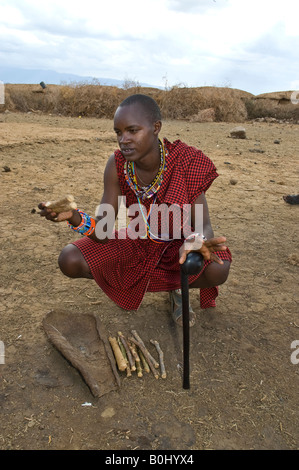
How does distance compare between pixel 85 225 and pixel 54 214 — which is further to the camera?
pixel 85 225

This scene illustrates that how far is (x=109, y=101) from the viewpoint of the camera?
1256cm

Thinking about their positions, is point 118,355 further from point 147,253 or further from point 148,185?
point 148,185

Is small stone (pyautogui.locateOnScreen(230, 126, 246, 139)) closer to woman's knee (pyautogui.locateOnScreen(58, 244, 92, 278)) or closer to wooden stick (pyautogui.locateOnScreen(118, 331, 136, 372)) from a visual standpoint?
woman's knee (pyautogui.locateOnScreen(58, 244, 92, 278))

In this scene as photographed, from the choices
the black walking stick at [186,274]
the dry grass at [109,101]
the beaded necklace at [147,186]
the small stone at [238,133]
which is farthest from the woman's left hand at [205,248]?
the dry grass at [109,101]

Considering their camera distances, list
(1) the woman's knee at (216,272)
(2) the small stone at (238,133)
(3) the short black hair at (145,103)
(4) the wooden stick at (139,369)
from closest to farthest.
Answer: (4) the wooden stick at (139,369)
(3) the short black hair at (145,103)
(1) the woman's knee at (216,272)
(2) the small stone at (238,133)

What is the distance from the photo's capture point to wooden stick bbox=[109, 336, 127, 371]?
2.10 metres

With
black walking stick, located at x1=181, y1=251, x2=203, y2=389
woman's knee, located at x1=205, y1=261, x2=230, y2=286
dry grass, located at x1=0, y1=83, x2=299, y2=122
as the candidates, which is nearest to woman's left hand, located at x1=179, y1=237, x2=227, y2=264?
black walking stick, located at x1=181, y1=251, x2=203, y2=389

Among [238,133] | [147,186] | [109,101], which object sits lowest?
[147,186]

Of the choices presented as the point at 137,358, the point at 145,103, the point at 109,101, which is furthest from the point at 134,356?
the point at 109,101

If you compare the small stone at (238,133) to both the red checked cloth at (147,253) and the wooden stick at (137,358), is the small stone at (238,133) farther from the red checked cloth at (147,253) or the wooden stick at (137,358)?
the wooden stick at (137,358)

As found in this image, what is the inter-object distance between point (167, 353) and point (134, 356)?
0.20 m

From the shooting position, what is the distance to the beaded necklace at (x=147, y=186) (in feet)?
7.82

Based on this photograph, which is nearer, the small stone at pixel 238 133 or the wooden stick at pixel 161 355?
the wooden stick at pixel 161 355

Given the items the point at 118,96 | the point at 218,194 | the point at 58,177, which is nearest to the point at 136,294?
the point at 218,194
